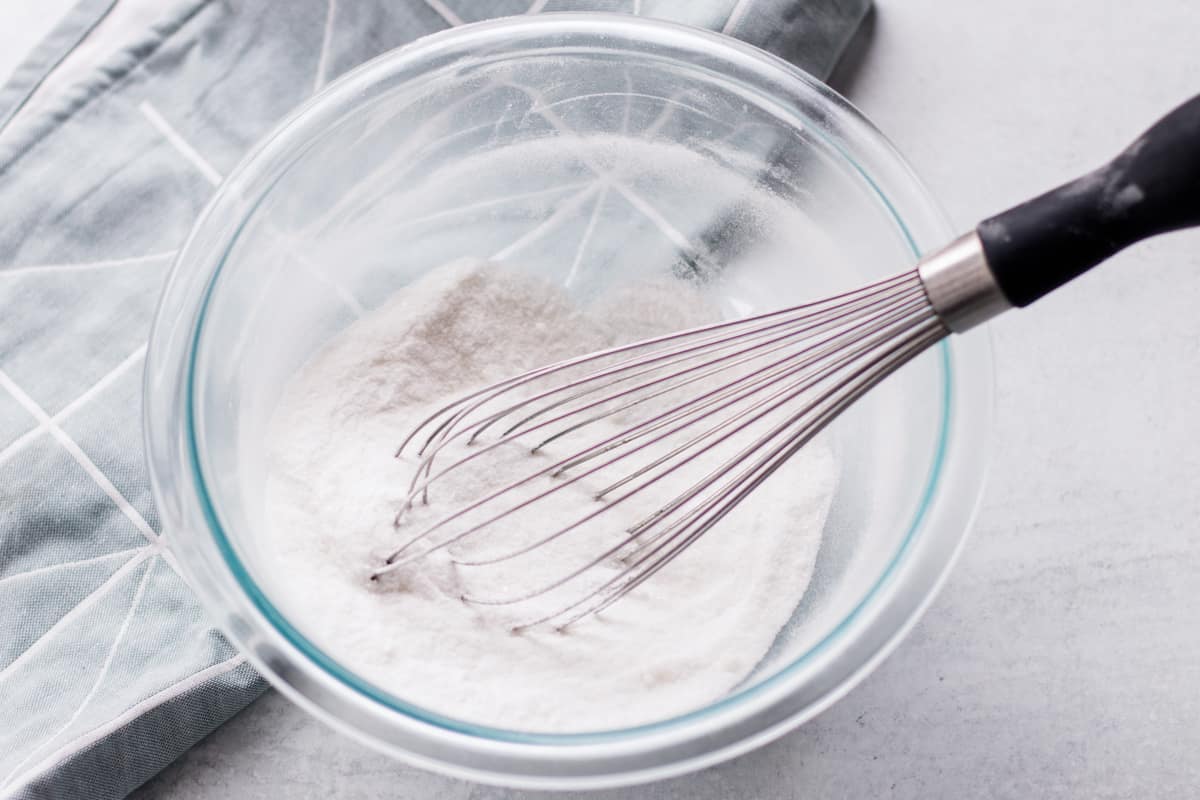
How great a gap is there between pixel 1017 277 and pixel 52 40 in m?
0.71

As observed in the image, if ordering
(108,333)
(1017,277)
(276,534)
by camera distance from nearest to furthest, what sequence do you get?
1. (1017,277)
2. (276,534)
3. (108,333)

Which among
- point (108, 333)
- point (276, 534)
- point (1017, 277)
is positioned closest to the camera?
point (1017, 277)

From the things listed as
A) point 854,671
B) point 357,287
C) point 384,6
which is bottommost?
point 854,671

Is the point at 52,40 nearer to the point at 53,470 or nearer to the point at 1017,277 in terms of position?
the point at 53,470

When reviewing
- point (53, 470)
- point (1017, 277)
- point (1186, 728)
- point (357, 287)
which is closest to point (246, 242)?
point (357, 287)

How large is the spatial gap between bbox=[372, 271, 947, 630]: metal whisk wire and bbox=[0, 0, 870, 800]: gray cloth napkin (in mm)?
211

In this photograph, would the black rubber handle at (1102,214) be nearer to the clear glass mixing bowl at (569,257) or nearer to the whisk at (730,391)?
the whisk at (730,391)

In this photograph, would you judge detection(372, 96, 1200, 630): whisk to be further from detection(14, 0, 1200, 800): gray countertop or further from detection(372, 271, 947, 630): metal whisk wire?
detection(14, 0, 1200, 800): gray countertop

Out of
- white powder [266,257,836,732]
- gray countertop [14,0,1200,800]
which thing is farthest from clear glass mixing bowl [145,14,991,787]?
gray countertop [14,0,1200,800]

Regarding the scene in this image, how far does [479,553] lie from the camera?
64cm

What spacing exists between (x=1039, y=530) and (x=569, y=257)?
0.39 m

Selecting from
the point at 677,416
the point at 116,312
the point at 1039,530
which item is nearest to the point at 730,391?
the point at 677,416

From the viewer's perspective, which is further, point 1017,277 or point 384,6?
point 384,6

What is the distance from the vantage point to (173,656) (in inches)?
27.3
